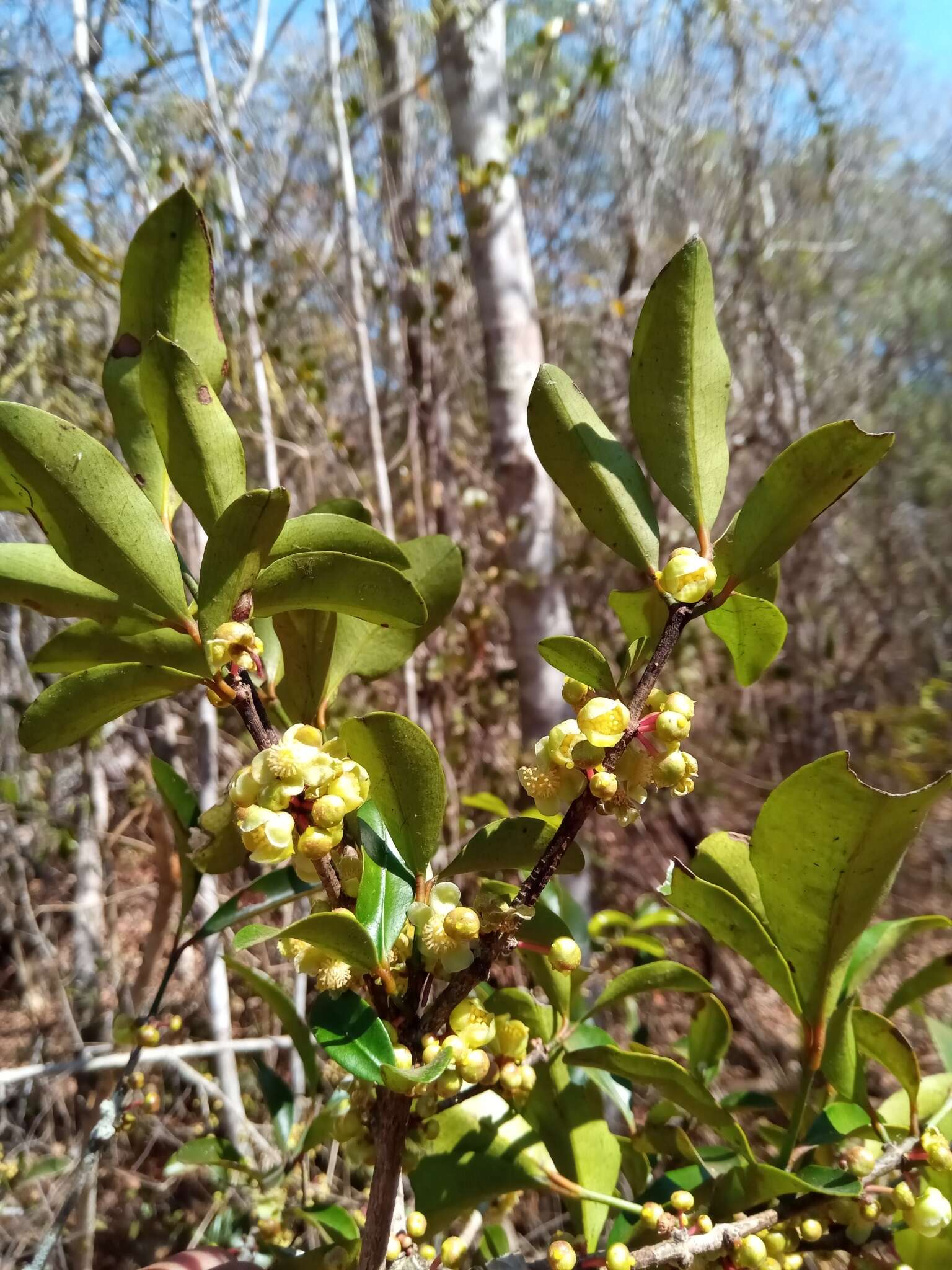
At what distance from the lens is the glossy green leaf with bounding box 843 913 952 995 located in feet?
1.73

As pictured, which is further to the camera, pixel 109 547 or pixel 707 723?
pixel 707 723

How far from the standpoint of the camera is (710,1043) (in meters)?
0.64

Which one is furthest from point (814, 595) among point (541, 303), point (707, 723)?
point (541, 303)

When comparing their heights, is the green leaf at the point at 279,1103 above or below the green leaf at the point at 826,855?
below

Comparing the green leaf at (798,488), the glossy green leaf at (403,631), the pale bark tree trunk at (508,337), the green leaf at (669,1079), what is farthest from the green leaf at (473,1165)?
the pale bark tree trunk at (508,337)

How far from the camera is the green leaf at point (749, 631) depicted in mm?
352

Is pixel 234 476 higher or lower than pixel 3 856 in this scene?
higher

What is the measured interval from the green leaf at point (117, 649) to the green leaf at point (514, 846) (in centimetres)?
16

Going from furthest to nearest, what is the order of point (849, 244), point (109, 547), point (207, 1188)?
1. point (849, 244)
2. point (207, 1188)
3. point (109, 547)

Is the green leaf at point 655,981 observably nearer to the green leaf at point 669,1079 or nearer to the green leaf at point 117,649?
the green leaf at point 669,1079

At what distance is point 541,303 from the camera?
2605 millimetres

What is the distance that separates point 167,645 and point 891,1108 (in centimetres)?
64

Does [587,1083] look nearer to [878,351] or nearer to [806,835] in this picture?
[806,835]

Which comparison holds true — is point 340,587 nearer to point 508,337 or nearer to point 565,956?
point 565,956
